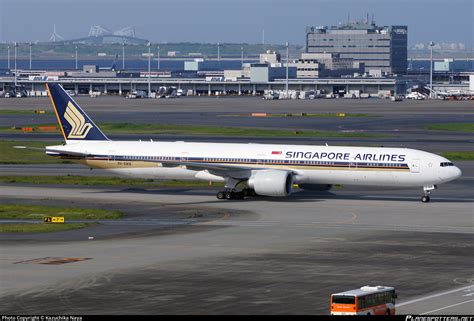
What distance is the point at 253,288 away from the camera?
4312cm

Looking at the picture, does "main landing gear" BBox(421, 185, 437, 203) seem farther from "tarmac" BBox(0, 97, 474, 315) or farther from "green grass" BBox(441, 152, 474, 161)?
"green grass" BBox(441, 152, 474, 161)

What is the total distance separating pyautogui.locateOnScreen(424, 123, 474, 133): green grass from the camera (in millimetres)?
149125

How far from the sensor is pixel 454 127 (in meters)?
154

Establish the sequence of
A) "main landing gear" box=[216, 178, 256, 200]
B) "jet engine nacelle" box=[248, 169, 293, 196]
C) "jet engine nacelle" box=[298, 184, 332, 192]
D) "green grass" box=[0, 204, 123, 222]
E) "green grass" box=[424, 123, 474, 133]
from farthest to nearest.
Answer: "green grass" box=[424, 123, 474, 133]
"jet engine nacelle" box=[298, 184, 332, 192]
"main landing gear" box=[216, 178, 256, 200]
"jet engine nacelle" box=[248, 169, 293, 196]
"green grass" box=[0, 204, 123, 222]

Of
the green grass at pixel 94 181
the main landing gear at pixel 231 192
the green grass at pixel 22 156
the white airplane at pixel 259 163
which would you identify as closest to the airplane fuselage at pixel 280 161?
the white airplane at pixel 259 163

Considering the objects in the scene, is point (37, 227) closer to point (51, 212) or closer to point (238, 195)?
point (51, 212)

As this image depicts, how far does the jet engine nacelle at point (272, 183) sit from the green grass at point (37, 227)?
608 inches

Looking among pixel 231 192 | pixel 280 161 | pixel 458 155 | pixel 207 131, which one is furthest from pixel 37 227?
→ pixel 207 131

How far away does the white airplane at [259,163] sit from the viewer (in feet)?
240

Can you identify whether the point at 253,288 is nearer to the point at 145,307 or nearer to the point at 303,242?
the point at 145,307

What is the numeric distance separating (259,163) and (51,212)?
1605 cm

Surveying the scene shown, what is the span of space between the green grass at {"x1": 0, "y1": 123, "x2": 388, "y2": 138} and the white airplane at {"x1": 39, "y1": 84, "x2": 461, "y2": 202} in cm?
5466

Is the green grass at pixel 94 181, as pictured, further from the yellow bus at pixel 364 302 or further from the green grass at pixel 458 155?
the yellow bus at pixel 364 302

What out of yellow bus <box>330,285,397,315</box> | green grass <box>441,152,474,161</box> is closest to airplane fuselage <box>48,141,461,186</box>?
green grass <box>441,152,474,161</box>
